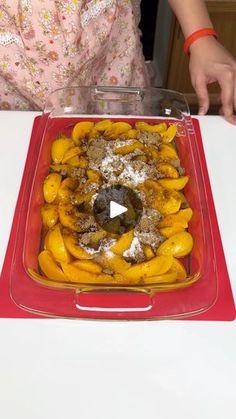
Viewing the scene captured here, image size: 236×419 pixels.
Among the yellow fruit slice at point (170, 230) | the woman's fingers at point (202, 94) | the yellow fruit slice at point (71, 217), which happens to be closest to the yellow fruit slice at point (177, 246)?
the yellow fruit slice at point (170, 230)

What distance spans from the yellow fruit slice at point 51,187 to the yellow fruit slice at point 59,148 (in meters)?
0.06

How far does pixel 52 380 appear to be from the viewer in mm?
532

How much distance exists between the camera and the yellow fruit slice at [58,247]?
590 millimetres

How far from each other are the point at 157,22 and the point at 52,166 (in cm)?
140

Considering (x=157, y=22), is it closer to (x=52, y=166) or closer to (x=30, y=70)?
(x=30, y=70)

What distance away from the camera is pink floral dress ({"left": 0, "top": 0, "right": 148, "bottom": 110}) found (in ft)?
2.68

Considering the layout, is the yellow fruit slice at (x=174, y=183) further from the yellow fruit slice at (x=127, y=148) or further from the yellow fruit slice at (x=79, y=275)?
the yellow fruit slice at (x=79, y=275)

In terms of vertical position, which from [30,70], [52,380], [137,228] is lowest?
[52,380]

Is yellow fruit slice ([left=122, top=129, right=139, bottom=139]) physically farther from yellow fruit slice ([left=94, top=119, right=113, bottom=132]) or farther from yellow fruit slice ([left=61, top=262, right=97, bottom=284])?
yellow fruit slice ([left=61, top=262, right=97, bottom=284])

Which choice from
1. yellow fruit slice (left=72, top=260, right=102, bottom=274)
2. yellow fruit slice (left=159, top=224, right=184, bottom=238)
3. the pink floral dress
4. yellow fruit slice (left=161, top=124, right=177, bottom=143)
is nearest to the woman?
the pink floral dress

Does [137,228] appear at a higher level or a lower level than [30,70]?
lower

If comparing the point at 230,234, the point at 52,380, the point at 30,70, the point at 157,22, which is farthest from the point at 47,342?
the point at 157,22

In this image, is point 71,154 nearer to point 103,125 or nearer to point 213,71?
point 103,125

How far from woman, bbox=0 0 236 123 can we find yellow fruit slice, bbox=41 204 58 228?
1.16ft
